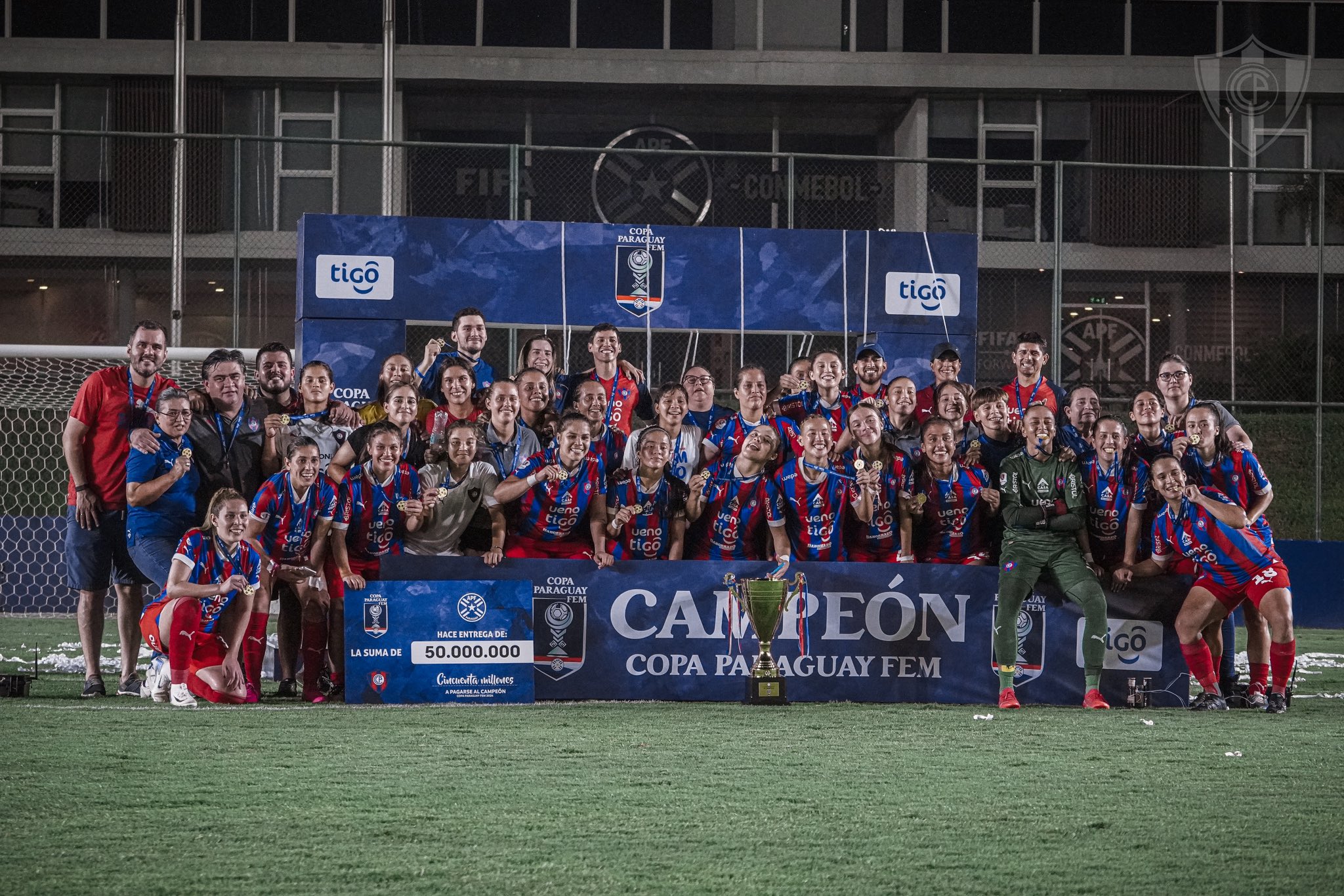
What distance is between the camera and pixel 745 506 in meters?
8.70

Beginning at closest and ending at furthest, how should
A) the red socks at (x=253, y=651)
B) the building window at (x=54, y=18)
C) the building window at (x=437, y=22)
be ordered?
the red socks at (x=253, y=651), the building window at (x=437, y=22), the building window at (x=54, y=18)

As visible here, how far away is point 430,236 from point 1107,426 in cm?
495

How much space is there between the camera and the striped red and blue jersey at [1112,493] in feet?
28.3

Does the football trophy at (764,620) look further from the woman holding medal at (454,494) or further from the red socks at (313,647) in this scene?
the red socks at (313,647)

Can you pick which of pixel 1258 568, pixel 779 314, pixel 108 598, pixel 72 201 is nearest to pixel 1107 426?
pixel 1258 568

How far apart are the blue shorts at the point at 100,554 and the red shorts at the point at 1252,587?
20.4ft

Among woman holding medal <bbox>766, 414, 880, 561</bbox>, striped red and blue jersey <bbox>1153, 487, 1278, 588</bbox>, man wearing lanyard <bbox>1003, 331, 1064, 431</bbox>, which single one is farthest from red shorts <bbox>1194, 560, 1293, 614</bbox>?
woman holding medal <bbox>766, 414, 880, 561</bbox>

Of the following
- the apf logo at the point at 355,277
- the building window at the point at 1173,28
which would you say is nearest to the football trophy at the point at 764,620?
the apf logo at the point at 355,277

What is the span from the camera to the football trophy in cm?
812

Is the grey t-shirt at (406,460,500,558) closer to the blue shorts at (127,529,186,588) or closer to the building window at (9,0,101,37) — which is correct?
the blue shorts at (127,529,186,588)

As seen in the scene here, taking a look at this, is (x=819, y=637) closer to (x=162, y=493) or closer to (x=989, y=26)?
(x=162, y=493)

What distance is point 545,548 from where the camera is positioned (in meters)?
8.60

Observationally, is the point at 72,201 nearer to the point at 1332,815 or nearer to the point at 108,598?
the point at 108,598

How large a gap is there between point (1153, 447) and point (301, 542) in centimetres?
504
